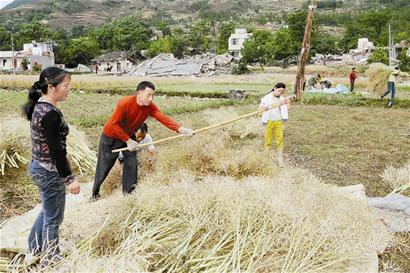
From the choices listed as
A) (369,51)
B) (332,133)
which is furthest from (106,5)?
(332,133)

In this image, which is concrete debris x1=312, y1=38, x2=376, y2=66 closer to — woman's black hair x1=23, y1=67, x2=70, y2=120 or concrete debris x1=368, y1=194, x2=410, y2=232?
concrete debris x1=368, y1=194, x2=410, y2=232

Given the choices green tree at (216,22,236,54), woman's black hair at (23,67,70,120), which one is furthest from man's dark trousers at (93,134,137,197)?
green tree at (216,22,236,54)

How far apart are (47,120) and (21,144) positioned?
2.82 metres

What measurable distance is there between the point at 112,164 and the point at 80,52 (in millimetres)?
53212

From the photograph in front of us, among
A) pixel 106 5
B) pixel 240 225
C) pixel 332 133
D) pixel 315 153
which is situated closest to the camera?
pixel 240 225

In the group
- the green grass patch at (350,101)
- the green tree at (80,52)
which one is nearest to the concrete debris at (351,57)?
the green tree at (80,52)

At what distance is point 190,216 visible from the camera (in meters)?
3.05

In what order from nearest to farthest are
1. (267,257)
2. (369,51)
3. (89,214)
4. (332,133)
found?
(267,257)
(89,214)
(332,133)
(369,51)

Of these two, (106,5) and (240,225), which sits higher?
(106,5)

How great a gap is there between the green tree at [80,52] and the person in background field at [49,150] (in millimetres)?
53478

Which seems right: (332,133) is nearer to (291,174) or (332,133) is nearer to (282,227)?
(291,174)

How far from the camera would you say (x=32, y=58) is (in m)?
48.8

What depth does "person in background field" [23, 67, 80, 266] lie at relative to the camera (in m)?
2.86

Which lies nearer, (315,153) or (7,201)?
(7,201)
